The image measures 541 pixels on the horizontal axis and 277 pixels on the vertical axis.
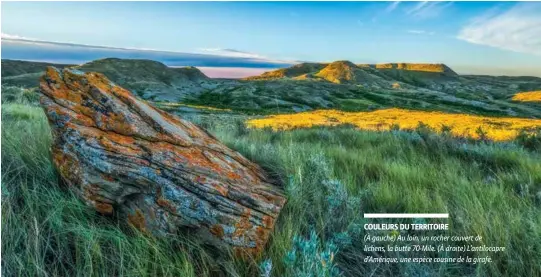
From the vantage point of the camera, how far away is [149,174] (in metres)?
2.63

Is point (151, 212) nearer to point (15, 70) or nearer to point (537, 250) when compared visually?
point (537, 250)

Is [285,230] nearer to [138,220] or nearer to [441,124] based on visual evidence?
[138,220]

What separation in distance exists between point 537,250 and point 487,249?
30 cm

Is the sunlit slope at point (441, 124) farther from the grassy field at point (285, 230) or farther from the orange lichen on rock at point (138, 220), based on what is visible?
the orange lichen on rock at point (138, 220)

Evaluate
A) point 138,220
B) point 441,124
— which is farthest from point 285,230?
point 441,124

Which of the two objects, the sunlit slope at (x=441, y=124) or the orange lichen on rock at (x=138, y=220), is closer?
the orange lichen on rock at (x=138, y=220)

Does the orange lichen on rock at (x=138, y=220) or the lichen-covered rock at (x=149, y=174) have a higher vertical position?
the lichen-covered rock at (x=149, y=174)

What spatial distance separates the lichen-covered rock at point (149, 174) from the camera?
8.11 ft

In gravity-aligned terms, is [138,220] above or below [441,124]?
above

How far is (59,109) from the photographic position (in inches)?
120

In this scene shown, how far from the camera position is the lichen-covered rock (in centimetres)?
247

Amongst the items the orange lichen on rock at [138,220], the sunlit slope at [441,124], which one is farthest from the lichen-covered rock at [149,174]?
the sunlit slope at [441,124]

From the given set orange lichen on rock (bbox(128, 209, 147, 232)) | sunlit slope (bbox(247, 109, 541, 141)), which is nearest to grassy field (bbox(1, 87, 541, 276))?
orange lichen on rock (bbox(128, 209, 147, 232))

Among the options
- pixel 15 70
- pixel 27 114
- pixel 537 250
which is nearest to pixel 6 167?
pixel 537 250
